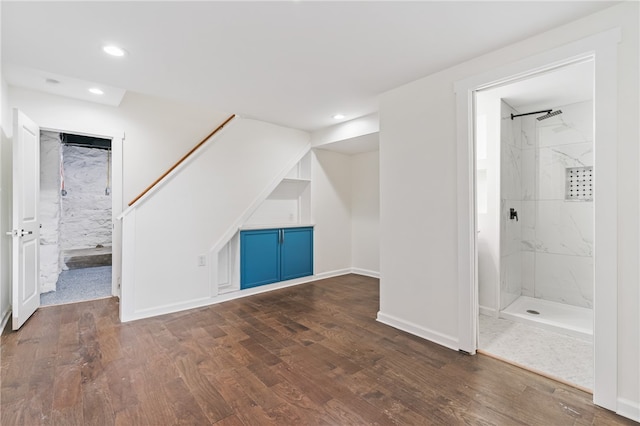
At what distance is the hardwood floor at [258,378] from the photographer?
1.68 metres

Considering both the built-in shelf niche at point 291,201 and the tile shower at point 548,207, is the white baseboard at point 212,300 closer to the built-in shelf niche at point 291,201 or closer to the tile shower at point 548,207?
the built-in shelf niche at point 291,201

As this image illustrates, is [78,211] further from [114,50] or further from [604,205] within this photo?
[604,205]

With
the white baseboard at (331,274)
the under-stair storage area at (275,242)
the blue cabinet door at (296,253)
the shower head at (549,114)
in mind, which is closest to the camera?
the shower head at (549,114)

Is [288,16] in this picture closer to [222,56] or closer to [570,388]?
[222,56]

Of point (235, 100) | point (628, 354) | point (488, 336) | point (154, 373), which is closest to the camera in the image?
point (628, 354)

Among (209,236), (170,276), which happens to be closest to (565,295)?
(209,236)

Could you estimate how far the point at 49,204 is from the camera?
14.1 feet

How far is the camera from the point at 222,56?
234 centimetres

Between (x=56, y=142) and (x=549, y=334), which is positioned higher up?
(x=56, y=142)

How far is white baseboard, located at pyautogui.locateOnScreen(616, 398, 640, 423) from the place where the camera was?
164 centimetres

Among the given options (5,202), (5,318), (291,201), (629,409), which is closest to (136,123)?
(5,202)

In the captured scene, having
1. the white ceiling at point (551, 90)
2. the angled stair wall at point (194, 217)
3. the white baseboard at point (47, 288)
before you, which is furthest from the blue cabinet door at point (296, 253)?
the white baseboard at point (47, 288)

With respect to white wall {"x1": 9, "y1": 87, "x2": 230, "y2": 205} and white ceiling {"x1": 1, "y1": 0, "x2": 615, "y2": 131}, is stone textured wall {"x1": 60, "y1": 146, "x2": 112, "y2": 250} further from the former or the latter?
white ceiling {"x1": 1, "y1": 0, "x2": 615, "y2": 131}

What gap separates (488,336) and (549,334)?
611 millimetres
